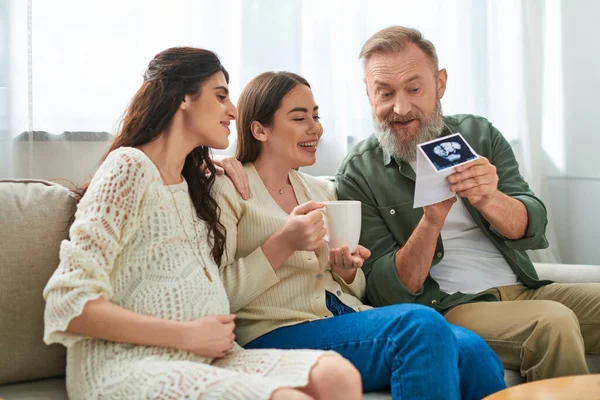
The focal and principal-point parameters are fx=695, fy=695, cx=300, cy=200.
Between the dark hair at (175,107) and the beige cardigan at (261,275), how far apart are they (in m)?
0.05

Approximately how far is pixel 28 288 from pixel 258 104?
78cm

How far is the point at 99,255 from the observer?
52.1 inches

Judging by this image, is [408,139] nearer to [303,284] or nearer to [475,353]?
[303,284]

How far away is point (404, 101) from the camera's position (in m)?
2.18

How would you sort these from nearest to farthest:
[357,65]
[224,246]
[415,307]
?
1. [415,307]
2. [224,246]
3. [357,65]

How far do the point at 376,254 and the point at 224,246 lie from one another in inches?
22.2

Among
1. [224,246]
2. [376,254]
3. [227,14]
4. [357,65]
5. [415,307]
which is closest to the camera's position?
[415,307]

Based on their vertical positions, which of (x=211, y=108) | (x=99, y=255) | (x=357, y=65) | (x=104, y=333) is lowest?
(x=104, y=333)

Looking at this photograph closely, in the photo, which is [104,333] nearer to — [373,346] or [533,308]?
[373,346]

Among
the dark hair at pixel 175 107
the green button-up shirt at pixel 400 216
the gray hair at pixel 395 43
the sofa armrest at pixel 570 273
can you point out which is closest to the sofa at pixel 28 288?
the dark hair at pixel 175 107

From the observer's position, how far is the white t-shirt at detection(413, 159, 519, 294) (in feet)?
6.86

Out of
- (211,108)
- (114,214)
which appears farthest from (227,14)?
(114,214)

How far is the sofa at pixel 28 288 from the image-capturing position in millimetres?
1531

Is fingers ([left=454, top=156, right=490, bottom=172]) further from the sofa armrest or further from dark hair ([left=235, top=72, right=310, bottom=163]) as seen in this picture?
the sofa armrest
